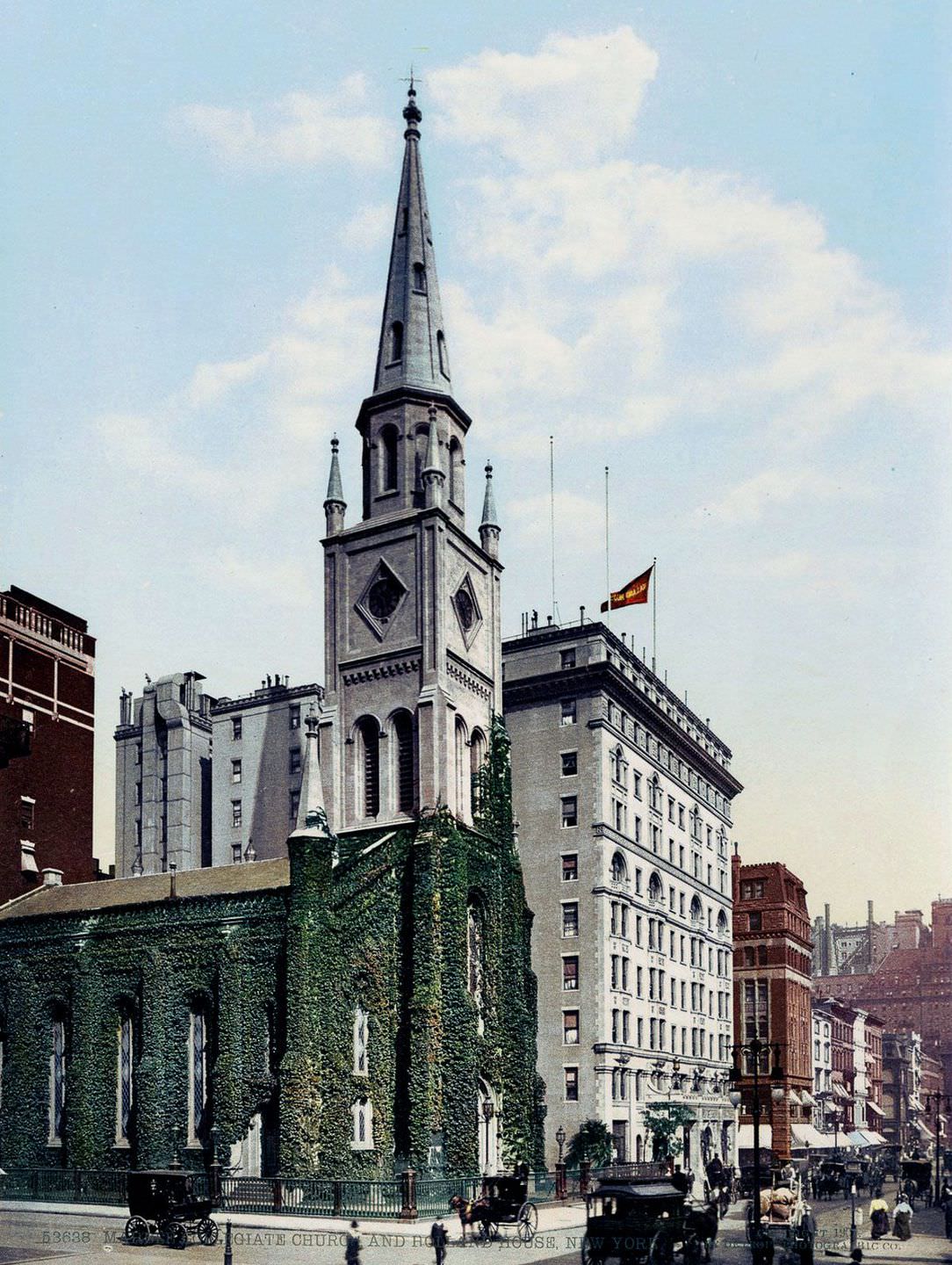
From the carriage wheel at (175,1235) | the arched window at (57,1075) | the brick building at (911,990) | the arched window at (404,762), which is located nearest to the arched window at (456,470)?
the arched window at (404,762)

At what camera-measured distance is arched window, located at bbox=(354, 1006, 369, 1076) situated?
172 ft

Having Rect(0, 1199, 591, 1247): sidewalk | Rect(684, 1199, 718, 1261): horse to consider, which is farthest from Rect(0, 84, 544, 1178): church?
Rect(684, 1199, 718, 1261): horse

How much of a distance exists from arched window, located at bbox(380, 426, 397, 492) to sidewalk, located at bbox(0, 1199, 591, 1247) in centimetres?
2996

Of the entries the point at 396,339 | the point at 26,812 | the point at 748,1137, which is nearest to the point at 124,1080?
the point at 26,812

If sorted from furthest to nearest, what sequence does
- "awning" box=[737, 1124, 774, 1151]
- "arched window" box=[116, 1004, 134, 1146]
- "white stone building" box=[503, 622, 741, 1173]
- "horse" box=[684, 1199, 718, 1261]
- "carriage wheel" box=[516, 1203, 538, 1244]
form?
"awning" box=[737, 1124, 774, 1151]
"white stone building" box=[503, 622, 741, 1173]
"arched window" box=[116, 1004, 134, 1146]
"carriage wheel" box=[516, 1203, 538, 1244]
"horse" box=[684, 1199, 718, 1261]

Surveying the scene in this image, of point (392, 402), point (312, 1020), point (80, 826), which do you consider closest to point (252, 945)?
point (312, 1020)

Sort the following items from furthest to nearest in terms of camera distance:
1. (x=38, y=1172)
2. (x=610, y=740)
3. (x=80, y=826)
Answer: (x=610, y=740) → (x=80, y=826) → (x=38, y=1172)

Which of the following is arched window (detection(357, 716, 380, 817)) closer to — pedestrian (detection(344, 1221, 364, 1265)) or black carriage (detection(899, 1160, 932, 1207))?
black carriage (detection(899, 1160, 932, 1207))

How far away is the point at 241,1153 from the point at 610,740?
30.7 metres

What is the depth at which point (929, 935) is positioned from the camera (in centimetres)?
16538

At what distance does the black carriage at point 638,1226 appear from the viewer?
30812mm

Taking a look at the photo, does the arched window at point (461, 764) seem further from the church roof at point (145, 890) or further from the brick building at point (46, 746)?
the brick building at point (46, 746)

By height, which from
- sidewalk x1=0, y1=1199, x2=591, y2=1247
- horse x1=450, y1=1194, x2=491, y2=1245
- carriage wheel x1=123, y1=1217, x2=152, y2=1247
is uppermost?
carriage wheel x1=123, y1=1217, x2=152, y2=1247

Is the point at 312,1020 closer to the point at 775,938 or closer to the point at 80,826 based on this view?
the point at 80,826
